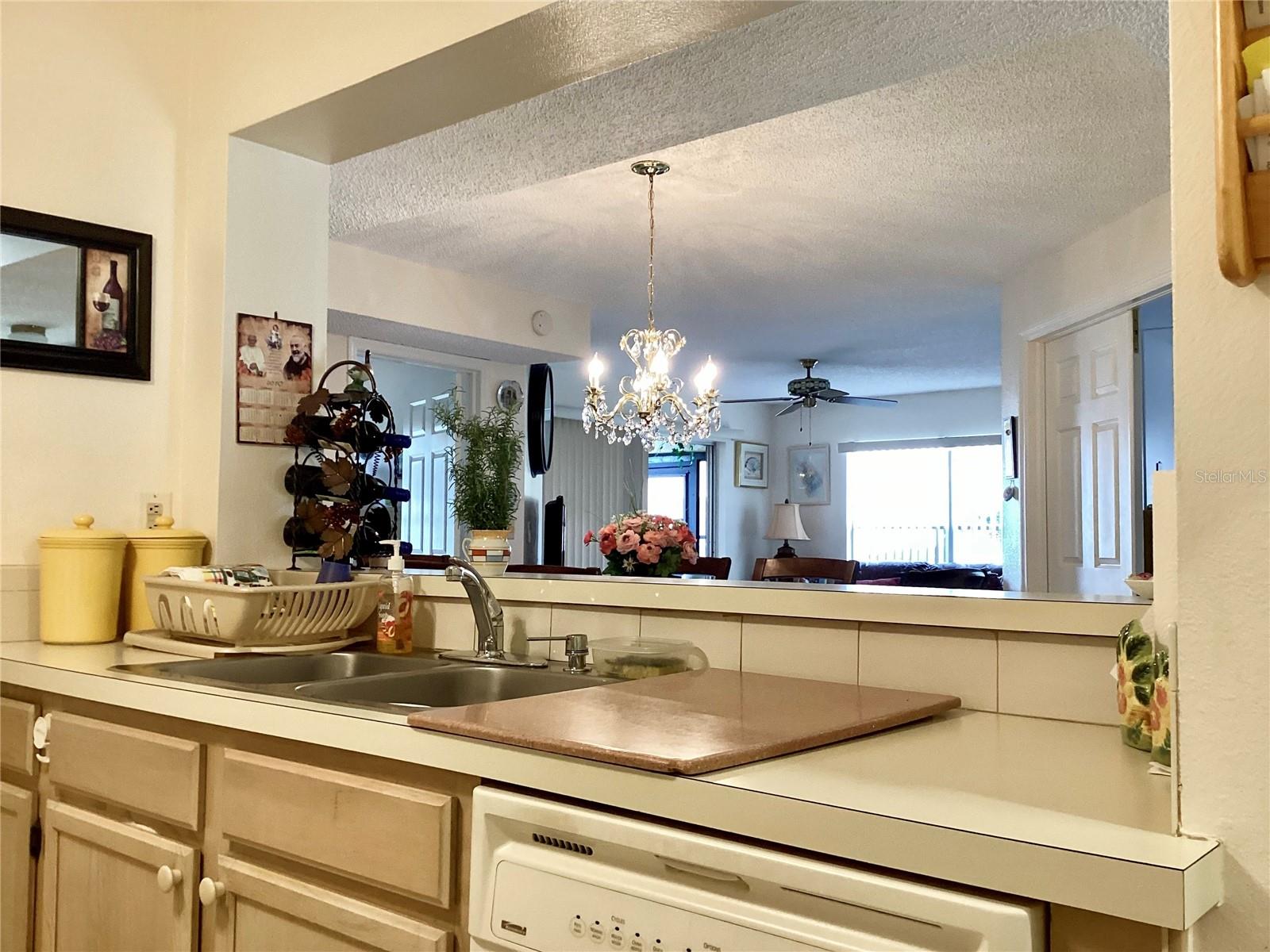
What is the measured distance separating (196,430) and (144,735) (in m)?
0.97

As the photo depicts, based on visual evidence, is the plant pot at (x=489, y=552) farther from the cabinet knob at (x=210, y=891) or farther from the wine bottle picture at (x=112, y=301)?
the wine bottle picture at (x=112, y=301)

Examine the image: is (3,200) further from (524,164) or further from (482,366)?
(482,366)

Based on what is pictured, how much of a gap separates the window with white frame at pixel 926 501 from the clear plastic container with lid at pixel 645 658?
313 inches

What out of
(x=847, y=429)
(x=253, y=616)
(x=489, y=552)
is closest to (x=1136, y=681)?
(x=489, y=552)

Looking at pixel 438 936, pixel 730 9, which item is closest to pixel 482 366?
pixel 730 9

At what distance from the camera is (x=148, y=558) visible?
2232 millimetres

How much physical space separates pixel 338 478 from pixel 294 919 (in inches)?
46.5

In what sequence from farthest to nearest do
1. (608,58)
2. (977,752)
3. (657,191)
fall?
1. (657,191)
2. (608,58)
3. (977,752)

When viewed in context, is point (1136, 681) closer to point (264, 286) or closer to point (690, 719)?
point (690, 719)

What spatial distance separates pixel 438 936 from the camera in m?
1.15

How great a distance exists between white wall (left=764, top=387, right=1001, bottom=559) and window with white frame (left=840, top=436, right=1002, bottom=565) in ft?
0.29

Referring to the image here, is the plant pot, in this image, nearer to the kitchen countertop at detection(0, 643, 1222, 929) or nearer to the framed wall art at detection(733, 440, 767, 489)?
the kitchen countertop at detection(0, 643, 1222, 929)

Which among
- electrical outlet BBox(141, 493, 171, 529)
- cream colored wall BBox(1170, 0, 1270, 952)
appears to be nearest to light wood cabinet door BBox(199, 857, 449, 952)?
cream colored wall BBox(1170, 0, 1270, 952)

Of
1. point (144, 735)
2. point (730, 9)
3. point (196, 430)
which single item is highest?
point (730, 9)
